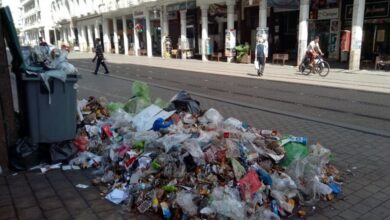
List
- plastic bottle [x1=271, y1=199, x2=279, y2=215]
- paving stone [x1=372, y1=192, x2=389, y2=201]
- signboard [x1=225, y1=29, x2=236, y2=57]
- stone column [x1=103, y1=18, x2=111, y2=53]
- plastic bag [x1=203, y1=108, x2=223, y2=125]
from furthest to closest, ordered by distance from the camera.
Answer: stone column [x1=103, y1=18, x2=111, y2=53], signboard [x1=225, y1=29, x2=236, y2=57], plastic bag [x1=203, y1=108, x2=223, y2=125], paving stone [x1=372, y1=192, x2=389, y2=201], plastic bottle [x1=271, y1=199, x2=279, y2=215]

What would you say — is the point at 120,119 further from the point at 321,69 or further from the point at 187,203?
the point at 321,69

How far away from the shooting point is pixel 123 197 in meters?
4.09

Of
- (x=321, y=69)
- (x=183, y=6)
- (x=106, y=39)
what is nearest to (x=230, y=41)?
(x=183, y=6)

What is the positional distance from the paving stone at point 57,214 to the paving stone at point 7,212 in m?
0.33

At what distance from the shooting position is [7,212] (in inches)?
149

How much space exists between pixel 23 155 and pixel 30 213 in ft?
4.26

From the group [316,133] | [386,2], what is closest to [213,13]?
[386,2]

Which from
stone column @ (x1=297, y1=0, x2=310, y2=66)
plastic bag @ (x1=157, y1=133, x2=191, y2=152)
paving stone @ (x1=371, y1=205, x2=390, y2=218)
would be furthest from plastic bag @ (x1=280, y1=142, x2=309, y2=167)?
stone column @ (x1=297, y1=0, x2=310, y2=66)

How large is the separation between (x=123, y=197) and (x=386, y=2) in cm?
2073

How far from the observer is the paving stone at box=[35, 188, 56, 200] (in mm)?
4148

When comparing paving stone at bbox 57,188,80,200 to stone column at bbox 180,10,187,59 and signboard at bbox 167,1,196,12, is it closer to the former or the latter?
signboard at bbox 167,1,196,12

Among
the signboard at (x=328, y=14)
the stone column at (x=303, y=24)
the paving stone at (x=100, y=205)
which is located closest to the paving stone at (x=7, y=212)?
the paving stone at (x=100, y=205)

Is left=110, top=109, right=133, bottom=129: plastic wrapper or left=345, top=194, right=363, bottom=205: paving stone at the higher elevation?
left=110, top=109, right=133, bottom=129: plastic wrapper

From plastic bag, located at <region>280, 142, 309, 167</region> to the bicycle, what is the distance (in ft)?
42.3
